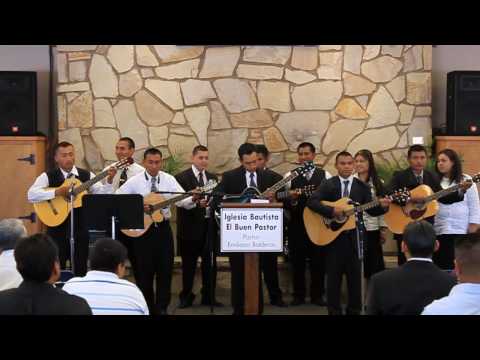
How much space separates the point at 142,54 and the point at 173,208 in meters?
1.88

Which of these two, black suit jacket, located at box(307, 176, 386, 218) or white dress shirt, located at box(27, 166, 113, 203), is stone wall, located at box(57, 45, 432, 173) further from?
black suit jacket, located at box(307, 176, 386, 218)

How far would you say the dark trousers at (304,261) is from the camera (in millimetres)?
8031

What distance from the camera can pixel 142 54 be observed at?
938 cm

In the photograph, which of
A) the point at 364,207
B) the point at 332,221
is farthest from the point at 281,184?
the point at 364,207

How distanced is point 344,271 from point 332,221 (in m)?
0.48

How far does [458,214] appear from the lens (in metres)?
7.55

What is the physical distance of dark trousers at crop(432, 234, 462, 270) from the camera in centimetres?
745

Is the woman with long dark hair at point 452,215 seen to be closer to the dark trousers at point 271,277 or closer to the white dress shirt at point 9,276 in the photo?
the dark trousers at point 271,277

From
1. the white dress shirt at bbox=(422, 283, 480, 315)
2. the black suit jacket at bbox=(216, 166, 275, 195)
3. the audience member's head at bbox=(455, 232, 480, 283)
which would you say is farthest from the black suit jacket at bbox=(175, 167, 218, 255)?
the white dress shirt at bbox=(422, 283, 480, 315)

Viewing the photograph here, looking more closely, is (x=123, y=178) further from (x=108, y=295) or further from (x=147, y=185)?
(x=108, y=295)

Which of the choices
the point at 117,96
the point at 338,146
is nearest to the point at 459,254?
the point at 338,146

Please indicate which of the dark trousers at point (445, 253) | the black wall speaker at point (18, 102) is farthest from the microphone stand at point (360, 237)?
the black wall speaker at point (18, 102)

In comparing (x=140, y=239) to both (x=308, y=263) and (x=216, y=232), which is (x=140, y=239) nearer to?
(x=216, y=232)

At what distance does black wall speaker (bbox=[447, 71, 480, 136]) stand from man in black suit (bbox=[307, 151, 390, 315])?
7.12 ft
